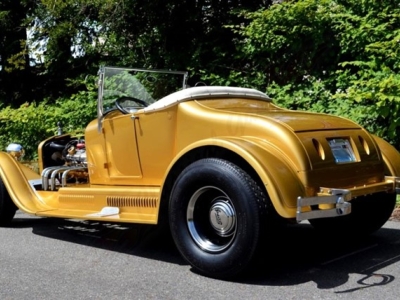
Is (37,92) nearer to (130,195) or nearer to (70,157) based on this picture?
(70,157)

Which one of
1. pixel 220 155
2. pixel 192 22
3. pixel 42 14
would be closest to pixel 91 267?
pixel 220 155

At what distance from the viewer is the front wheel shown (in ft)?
12.6

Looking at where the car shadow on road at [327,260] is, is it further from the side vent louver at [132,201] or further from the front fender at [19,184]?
the front fender at [19,184]

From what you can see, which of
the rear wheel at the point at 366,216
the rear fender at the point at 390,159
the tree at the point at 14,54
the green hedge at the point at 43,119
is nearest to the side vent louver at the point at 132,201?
the rear wheel at the point at 366,216

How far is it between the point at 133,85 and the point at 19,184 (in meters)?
1.68

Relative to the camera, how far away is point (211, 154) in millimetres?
4332

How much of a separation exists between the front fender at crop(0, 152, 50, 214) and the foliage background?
3.86 m

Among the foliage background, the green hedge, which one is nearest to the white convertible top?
the foliage background

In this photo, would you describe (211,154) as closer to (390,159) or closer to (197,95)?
(197,95)

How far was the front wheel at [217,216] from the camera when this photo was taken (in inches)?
151

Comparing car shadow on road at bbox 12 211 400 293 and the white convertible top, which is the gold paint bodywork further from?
car shadow on road at bbox 12 211 400 293

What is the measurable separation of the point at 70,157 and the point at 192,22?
570 centimetres

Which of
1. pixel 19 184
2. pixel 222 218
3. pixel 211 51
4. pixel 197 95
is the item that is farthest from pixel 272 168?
pixel 211 51

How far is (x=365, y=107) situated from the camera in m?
7.57
